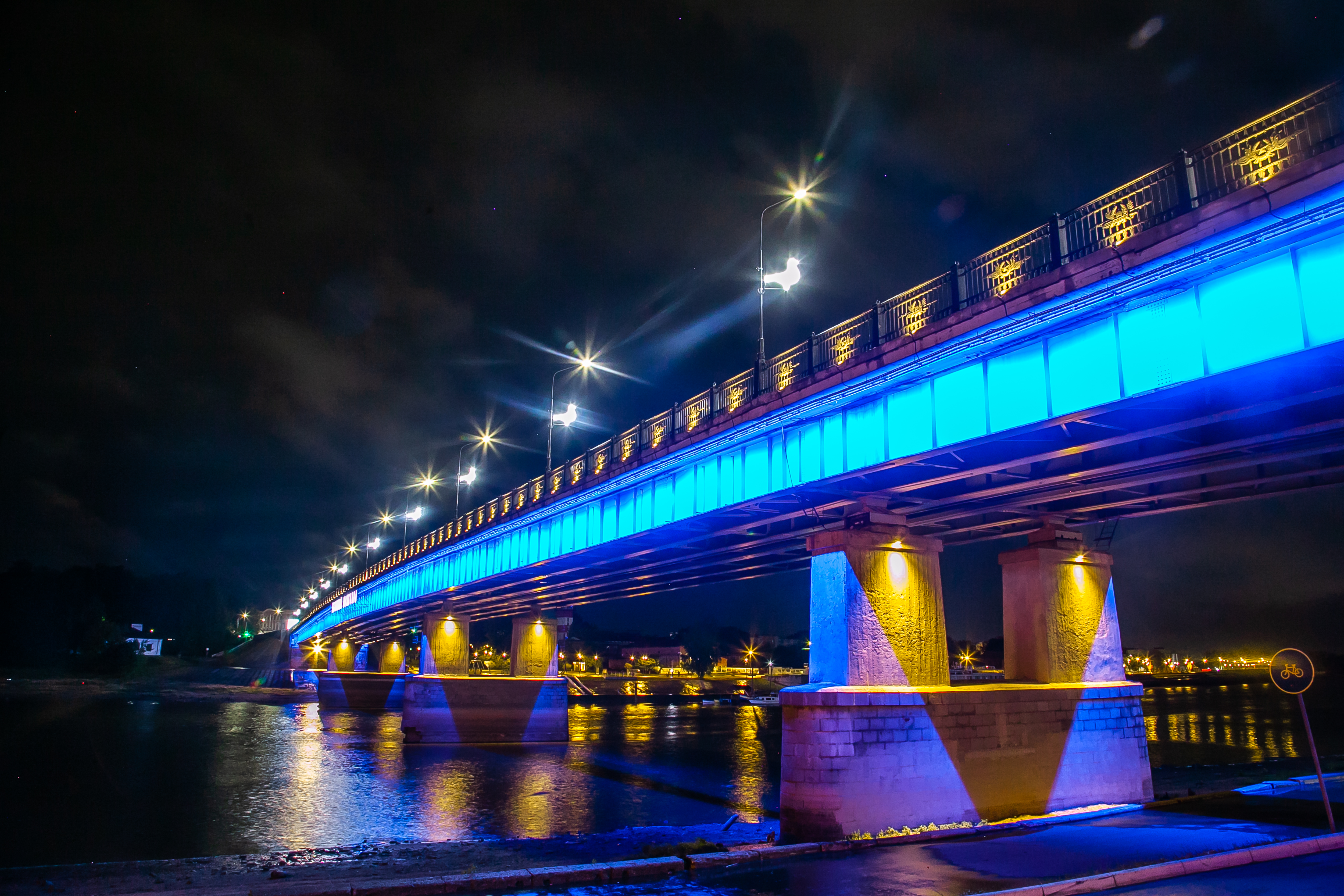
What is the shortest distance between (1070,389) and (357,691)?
90.6 m

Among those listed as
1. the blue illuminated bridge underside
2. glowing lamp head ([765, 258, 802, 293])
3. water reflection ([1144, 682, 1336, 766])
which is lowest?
water reflection ([1144, 682, 1336, 766])

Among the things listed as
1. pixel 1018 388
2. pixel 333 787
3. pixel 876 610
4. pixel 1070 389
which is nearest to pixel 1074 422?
pixel 1070 389

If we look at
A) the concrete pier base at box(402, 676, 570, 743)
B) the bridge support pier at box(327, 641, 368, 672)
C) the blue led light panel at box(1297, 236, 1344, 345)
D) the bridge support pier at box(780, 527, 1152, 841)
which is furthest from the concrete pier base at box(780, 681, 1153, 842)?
the bridge support pier at box(327, 641, 368, 672)

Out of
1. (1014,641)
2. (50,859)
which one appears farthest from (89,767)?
(1014,641)

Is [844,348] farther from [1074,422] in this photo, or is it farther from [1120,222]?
[1120,222]

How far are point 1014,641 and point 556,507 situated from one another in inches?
739

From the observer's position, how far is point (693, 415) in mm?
26641

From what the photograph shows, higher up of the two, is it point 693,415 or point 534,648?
point 693,415

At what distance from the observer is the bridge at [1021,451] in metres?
12.5

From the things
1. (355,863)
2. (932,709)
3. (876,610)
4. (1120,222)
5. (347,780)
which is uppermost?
(1120,222)

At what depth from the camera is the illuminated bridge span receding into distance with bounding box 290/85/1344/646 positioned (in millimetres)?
12133

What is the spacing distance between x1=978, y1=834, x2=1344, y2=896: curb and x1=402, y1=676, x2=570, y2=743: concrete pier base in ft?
152

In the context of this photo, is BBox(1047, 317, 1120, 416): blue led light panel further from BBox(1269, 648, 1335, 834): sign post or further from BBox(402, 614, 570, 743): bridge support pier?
BBox(402, 614, 570, 743): bridge support pier

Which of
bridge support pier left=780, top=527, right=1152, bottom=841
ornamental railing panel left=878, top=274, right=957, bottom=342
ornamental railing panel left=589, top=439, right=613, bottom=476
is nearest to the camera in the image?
ornamental railing panel left=878, top=274, right=957, bottom=342
